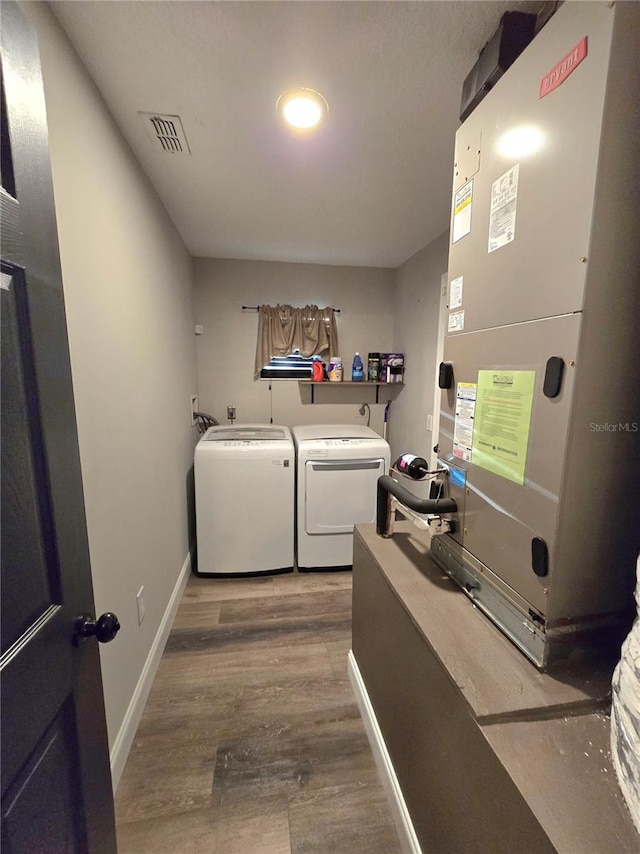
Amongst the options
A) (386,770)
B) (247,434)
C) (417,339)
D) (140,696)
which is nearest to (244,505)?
(247,434)

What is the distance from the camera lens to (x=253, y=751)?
52.2 inches

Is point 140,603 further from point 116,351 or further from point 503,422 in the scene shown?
point 503,422

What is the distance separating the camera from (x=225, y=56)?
41.3 inches

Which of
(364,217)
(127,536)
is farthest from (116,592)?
(364,217)

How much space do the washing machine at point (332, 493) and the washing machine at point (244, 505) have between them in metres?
0.09

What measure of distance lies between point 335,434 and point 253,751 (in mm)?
1847

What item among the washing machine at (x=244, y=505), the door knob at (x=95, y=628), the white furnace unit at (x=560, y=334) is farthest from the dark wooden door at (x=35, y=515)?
the washing machine at (x=244, y=505)

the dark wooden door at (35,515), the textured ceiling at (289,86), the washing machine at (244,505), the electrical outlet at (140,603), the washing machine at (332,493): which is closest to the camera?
the dark wooden door at (35,515)

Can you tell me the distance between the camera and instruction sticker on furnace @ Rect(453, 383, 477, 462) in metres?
0.97

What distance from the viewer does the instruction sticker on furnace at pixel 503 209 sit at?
0.79m

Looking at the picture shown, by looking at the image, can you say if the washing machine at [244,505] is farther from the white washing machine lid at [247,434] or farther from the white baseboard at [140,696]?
the white baseboard at [140,696]

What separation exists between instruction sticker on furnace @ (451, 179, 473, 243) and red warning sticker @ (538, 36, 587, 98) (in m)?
0.25

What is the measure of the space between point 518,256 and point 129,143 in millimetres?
1641

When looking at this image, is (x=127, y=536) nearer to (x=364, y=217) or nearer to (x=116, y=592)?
(x=116, y=592)
